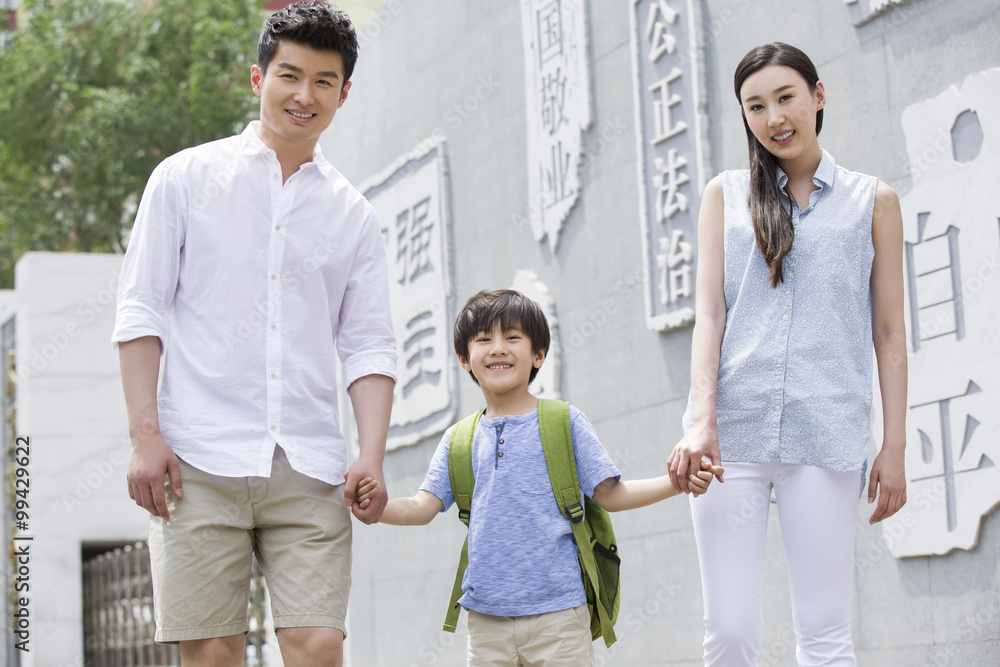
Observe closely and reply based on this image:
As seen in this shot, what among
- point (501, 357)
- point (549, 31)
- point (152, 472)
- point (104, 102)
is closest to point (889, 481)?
point (501, 357)

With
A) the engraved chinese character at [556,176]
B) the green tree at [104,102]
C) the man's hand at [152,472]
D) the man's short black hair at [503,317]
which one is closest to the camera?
the man's hand at [152,472]

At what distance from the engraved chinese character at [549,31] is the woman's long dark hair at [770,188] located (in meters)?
3.49

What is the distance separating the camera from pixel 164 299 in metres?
2.47

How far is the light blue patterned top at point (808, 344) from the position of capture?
2.44m

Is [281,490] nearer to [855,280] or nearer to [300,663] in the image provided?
[300,663]

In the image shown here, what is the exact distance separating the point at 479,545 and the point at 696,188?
2.59 meters

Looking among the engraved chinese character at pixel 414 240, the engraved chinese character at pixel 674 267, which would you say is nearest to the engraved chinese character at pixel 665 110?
the engraved chinese character at pixel 674 267

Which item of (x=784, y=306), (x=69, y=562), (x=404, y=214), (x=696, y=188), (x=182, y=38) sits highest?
(x=182, y=38)

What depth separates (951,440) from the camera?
3.72m

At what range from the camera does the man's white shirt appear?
2441 millimetres

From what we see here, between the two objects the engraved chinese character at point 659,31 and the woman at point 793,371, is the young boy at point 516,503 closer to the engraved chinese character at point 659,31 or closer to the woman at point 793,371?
the woman at point 793,371

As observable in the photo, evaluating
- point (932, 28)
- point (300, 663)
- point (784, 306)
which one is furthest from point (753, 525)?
point (932, 28)

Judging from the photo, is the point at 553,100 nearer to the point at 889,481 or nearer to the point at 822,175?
the point at 822,175

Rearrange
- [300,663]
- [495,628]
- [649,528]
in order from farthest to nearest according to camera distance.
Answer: [649,528] → [495,628] → [300,663]
